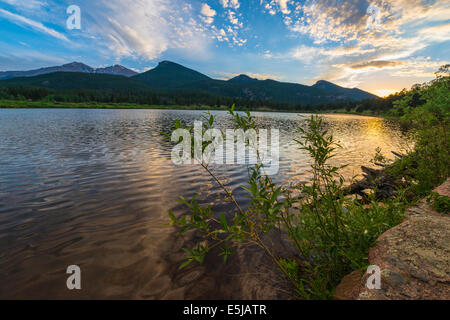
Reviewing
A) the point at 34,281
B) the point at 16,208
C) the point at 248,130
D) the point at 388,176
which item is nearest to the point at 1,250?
the point at 34,281

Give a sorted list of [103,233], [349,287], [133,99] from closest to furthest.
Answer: [349,287], [103,233], [133,99]

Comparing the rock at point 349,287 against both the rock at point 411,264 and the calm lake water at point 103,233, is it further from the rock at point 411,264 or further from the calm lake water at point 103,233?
the calm lake water at point 103,233

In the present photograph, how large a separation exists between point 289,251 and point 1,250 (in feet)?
23.8

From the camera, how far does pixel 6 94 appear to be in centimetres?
12069

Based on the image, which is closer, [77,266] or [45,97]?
[77,266]

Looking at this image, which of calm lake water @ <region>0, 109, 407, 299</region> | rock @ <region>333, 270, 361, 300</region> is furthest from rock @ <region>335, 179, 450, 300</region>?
calm lake water @ <region>0, 109, 407, 299</region>

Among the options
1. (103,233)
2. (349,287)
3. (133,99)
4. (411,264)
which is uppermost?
(133,99)

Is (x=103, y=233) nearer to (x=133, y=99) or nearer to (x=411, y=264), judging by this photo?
(x=411, y=264)

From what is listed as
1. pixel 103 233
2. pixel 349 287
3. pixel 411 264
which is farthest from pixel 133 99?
pixel 411 264

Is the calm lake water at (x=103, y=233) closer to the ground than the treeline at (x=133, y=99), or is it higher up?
closer to the ground

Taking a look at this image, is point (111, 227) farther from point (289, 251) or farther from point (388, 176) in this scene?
point (388, 176)

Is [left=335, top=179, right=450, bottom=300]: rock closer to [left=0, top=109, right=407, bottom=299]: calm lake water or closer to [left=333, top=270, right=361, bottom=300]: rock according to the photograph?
[left=333, top=270, right=361, bottom=300]: rock

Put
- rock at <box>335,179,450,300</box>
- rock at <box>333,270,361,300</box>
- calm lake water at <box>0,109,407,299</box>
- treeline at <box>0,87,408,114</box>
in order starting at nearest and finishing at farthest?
rock at <box>335,179,450,300</box> → rock at <box>333,270,361,300</box> → calm lake water at <box>0,109,407,299</box> → treeline at <box>0,87,408,114</box>

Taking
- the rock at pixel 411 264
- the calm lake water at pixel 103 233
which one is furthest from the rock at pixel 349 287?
the calm lake water at pixel 103 233
